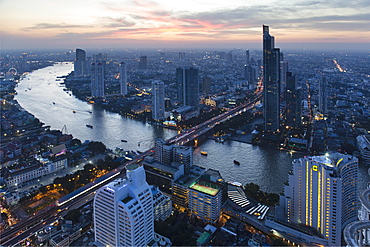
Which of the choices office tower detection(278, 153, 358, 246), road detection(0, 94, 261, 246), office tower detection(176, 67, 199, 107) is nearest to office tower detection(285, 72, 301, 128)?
office tower detection(176, 67, 199, 107)

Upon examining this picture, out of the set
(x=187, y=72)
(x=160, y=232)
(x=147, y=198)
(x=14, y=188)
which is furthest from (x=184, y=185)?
(x=187, y=72)

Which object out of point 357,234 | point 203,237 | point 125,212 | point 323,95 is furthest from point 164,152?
point 323,95

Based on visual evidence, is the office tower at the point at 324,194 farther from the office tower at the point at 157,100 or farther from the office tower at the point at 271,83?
the office tower at the point at 157,100

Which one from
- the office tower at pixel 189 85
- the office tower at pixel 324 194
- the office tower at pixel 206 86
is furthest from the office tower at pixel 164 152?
the office tower at pixel 206 86

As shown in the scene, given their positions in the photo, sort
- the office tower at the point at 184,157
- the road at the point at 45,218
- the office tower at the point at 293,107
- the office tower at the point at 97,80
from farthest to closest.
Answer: the office tower at the point at 97,80
the office tower at the point at 293,107
the office tower at the point at 184,157
the road at the point at 45,218

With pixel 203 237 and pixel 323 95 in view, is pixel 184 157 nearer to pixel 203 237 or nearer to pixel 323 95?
pixel 203 237

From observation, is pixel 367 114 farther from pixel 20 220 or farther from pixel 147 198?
pixel 20 220
